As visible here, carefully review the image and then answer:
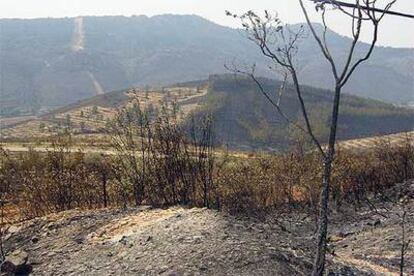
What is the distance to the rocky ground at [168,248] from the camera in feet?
21.9

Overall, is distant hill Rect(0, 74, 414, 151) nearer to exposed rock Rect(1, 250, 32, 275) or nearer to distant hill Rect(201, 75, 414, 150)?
distant hill Rect(201, 75, 414, 150)

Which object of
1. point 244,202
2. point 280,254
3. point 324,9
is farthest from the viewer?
point 244,202

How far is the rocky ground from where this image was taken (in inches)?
262

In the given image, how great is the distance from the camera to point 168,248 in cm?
705

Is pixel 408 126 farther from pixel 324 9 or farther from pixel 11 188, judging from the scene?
pixel 324 9

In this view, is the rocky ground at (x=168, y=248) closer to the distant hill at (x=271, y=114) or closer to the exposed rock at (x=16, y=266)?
the exposed rock at (x=16, y=266)

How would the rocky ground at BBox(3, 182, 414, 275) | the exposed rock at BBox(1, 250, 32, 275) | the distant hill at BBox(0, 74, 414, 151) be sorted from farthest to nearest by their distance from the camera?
the distant hill at BBox(0, 74, 414, 151) < the exposed rock at BBox(1, 250, 32, 275) < the rocky ground at BBox(3, 182, 414, 275)

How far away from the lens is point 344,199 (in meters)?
14.1

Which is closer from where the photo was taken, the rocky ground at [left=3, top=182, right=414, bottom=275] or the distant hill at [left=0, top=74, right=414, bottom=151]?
the rocky ground at [left=3, top=182, right=414, bottom=275]

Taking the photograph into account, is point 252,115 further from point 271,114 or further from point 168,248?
point 168,248

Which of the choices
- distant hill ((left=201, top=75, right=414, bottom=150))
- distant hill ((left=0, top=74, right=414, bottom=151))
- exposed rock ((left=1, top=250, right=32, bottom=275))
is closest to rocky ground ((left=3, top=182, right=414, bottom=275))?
exposed rock ((left=1, top=250, right=32, bottom=275))

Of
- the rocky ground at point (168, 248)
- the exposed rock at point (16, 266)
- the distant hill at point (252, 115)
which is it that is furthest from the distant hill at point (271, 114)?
the exposed rock at point (16, 266)

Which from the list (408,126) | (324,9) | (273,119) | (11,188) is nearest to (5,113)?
(273,119)

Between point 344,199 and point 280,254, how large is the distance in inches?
301
